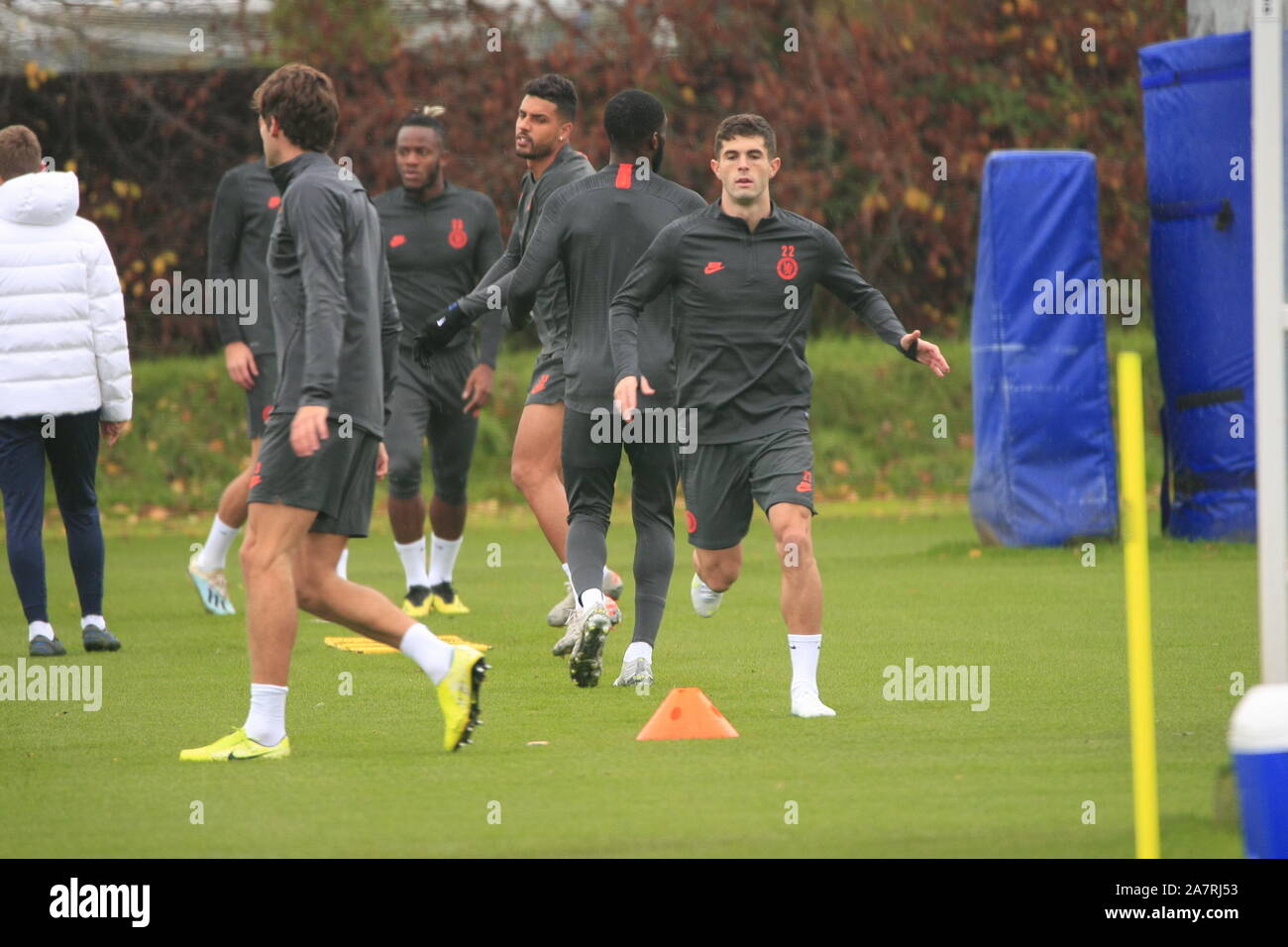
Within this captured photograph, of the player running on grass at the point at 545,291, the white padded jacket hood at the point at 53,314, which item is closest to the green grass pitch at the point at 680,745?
the player running on grass at the point at 545,291

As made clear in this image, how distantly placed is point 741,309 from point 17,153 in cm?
362

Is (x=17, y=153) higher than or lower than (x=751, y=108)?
lower

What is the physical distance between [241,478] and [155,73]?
13.1m

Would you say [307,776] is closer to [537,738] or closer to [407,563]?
[537,738]

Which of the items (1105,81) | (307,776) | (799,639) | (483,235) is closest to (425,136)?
(483,235)

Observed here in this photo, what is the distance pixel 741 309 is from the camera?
24.2 feet

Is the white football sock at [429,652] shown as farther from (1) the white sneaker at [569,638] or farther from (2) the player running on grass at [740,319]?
(1) the white sneaker at [569,638]

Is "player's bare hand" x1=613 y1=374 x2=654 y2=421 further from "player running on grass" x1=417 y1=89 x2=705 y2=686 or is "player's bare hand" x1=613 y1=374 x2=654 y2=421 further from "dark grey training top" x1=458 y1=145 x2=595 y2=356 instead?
"dark grey training top" x1=458 y1=145 x2=595 y2=356

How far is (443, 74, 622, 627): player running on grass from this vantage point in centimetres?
850

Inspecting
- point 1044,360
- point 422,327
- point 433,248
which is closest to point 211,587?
point 422,327

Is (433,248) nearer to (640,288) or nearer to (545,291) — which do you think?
(545,291)

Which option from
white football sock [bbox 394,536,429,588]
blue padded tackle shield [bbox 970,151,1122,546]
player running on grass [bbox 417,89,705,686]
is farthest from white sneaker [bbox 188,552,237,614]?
blue padded tackle shield [bbox 970,151,1122,546]

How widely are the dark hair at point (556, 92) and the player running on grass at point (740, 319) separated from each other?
1.38 metres

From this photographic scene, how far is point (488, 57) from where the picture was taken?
22203 mm
